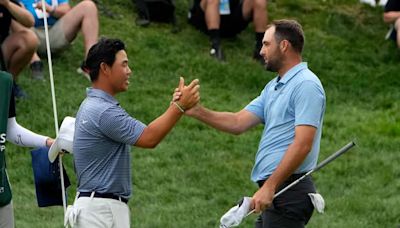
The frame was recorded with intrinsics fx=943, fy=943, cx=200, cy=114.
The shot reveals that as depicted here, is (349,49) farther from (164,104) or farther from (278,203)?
(278,203)

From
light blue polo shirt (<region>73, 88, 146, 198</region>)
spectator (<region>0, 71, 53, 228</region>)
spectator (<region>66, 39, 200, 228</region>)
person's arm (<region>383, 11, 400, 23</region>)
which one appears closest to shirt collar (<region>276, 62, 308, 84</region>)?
spectator (<region>66, 39, 200, 228</region>)

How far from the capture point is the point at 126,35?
446 inches

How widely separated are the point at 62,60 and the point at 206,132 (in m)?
2.30

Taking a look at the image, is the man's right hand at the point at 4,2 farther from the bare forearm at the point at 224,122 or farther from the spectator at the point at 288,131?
the spectator at the point at 288,131

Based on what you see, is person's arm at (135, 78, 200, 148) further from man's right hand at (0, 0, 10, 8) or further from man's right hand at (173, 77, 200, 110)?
man's right hand at (0, 0, 10, 8)

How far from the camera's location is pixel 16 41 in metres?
9.65

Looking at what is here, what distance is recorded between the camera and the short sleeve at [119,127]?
5.05m

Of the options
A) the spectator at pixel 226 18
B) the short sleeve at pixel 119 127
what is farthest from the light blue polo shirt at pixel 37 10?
the short sleeve at pixel 119 127

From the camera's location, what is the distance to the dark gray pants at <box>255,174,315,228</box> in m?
5.45

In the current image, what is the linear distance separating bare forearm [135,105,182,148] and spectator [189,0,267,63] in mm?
6079

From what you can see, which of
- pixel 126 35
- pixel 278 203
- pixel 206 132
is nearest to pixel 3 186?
pixel 278 203

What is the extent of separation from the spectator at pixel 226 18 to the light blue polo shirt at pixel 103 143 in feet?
19.6

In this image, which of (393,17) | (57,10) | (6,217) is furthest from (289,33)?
(393,17)

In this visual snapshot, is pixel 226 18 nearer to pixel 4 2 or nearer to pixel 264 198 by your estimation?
pixel 4 2
